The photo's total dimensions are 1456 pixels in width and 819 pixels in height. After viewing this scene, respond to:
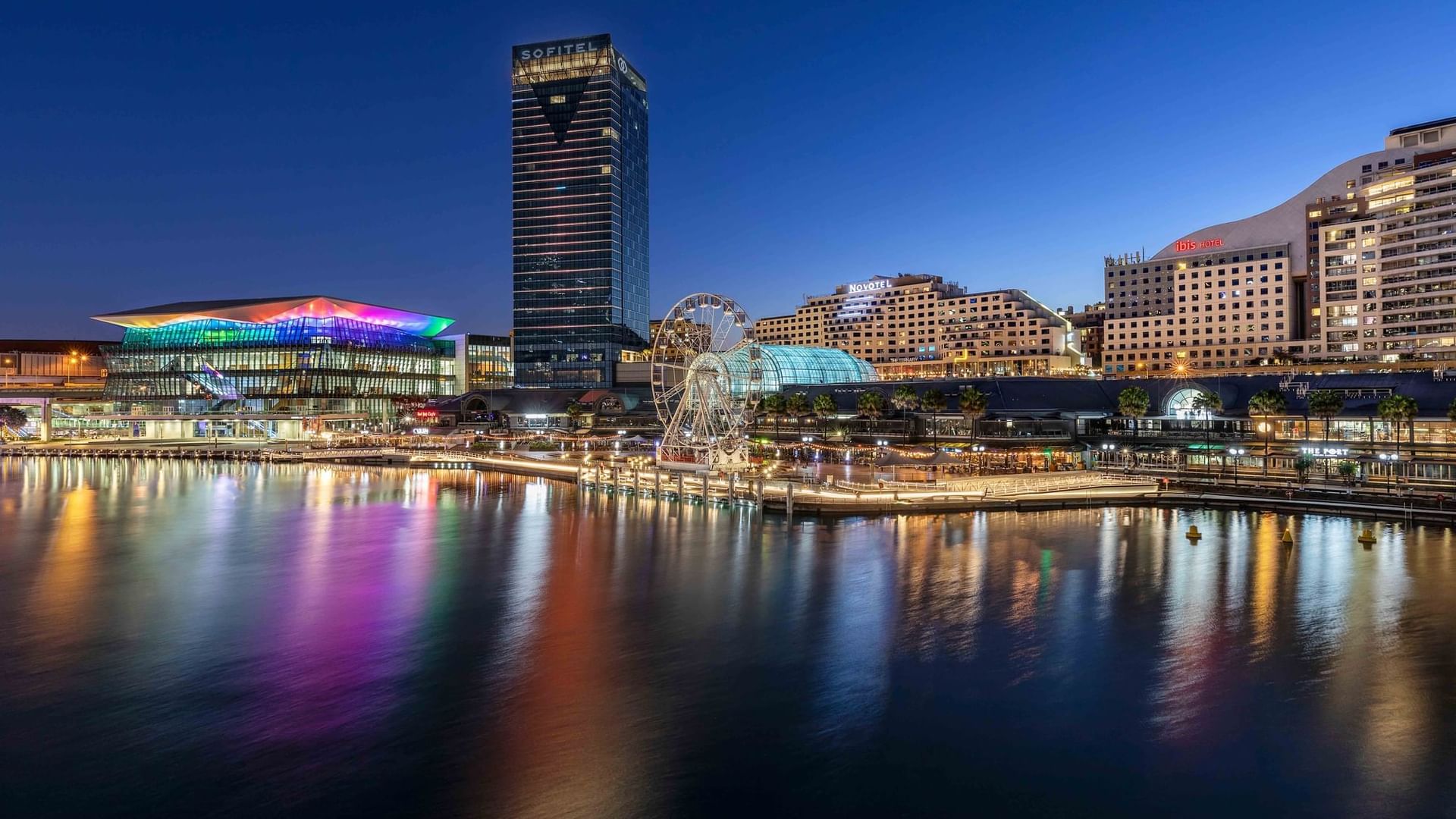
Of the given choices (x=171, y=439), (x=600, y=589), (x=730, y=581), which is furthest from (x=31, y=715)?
(x=171, y=439)

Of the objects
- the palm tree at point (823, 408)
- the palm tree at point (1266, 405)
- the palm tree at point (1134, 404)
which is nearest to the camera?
the palm tree at point (1266, 405)

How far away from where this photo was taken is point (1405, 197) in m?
136

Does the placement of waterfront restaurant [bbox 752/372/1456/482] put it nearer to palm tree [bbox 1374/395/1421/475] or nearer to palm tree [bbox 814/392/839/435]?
palm tree [bbox 814/392/839/435]

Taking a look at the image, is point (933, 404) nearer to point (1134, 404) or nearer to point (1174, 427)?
point (1134, 404)

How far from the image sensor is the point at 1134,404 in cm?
9438

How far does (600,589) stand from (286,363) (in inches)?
5586

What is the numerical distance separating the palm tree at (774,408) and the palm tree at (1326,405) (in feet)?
183

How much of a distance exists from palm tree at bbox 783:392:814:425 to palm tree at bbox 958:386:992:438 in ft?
72.2

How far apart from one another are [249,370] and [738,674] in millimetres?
158644

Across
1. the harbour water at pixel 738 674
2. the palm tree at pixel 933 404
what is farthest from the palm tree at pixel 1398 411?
the palm tree at pixel 933 404

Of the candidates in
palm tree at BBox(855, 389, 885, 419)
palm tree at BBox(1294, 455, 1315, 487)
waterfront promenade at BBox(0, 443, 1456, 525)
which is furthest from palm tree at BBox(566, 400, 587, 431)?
palm tree at BBox(1294, 455, 1315, 487)

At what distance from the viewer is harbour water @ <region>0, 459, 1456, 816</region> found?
21.5m

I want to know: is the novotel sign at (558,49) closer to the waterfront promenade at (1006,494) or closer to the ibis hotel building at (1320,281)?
the ibis hotel building at (1320,281)

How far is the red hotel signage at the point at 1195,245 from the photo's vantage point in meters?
170
